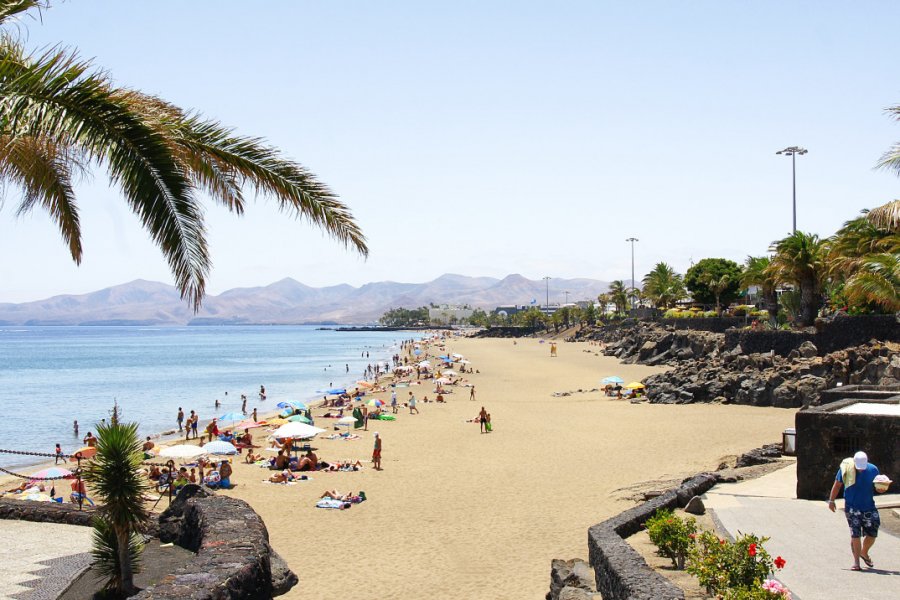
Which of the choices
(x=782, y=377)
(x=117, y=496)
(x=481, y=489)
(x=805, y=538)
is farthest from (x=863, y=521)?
(x=782, y=377)

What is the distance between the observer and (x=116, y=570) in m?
8.31

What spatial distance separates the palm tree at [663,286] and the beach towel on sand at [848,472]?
7171cm

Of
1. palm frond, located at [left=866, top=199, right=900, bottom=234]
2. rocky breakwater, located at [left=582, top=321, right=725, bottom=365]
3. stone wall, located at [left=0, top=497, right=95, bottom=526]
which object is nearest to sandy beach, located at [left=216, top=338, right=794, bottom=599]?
stone wall, located at [left=0, top=497, right=95, bottom=526]

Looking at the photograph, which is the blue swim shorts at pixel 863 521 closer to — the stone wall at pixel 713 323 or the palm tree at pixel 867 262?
the palm tree at pixel 867 262

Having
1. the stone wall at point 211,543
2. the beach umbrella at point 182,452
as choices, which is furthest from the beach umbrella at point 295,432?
the stone wall at point 211,543

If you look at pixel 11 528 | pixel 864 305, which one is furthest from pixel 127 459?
pixel 864 305

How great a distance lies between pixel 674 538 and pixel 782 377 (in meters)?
22.7

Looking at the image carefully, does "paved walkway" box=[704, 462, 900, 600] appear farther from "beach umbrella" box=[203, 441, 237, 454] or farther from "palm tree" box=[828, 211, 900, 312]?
"beach umbrella" box=[203, 441, 237, 454]

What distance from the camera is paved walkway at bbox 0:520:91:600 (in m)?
8.52

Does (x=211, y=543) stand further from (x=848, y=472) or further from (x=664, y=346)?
(x=664, y=346)

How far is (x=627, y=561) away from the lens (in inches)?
305

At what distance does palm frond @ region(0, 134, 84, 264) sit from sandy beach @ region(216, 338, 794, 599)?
18.7ft

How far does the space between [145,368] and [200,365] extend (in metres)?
5.92

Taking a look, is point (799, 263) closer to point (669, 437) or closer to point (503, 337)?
point (669, 437)
